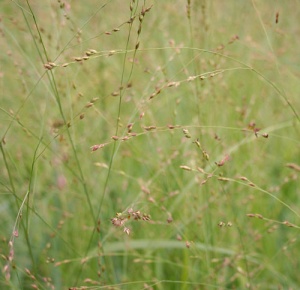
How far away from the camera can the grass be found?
1673 millimetres

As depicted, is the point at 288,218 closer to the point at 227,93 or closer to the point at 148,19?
the point at 227,93

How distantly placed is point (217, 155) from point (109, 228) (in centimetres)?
53

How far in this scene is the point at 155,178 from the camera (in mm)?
1930

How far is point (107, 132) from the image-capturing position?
246 centimetres

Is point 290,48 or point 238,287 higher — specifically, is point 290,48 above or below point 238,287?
above

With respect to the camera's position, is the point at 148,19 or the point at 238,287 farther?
the point at 148,19

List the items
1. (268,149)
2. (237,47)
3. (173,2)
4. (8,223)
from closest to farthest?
(8,223), (268,149), (173,2), (237,47)

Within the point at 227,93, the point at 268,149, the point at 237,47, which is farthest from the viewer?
the point at 237,47

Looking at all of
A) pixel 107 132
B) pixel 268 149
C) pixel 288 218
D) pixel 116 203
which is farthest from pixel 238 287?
pixel 107 132

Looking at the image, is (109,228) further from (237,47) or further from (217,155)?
(237,47)

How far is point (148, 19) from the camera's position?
3045 millimetres

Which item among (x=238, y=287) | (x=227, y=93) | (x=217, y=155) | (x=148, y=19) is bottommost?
(x=238, y=287)

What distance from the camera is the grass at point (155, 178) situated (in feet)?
5.49

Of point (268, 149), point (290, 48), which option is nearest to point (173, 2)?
point (290, 48)
